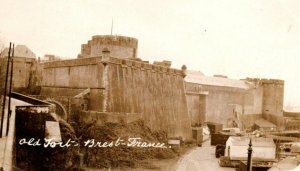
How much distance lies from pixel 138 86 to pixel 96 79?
9.70ft

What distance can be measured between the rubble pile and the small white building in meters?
4.18

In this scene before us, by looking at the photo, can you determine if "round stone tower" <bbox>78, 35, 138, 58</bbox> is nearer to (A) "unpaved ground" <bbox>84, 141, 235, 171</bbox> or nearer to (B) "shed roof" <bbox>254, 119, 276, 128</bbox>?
(A) "unpaved ground" <bbox>84, 141, 235, 171</bbox>

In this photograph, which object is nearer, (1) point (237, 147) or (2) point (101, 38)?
(1) point (237, 147)

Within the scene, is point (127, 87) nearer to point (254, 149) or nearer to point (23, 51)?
point (254, 149)

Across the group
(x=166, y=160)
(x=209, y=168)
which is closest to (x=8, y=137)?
(x=166, y=160)

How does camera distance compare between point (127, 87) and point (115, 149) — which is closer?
point (115, 149)

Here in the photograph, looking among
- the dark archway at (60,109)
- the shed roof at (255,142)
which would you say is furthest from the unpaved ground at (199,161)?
the dark archway at (60,109)

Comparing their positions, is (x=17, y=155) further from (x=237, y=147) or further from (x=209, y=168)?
(x=237, y=147)

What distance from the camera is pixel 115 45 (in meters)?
27.1

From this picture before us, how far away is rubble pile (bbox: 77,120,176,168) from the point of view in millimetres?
17250

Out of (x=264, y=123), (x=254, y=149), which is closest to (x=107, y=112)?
(x=254, y=149)

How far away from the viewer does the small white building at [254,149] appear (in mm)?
20250

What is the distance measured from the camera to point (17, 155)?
1196cm

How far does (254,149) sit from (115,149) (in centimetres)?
816
